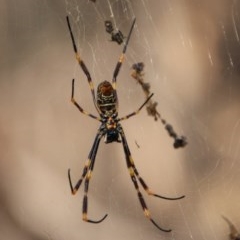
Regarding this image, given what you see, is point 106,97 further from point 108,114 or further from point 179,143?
point 179,143

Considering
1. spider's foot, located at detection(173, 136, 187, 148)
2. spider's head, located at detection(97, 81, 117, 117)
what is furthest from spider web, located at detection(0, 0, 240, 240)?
spider's head, located at detection(97, 81, 117, 117)

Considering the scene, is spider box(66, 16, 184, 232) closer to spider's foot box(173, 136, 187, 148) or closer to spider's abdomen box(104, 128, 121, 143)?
spider's abdomen box(104, 128, 121, 143)

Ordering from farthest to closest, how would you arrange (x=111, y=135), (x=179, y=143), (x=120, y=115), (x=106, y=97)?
(x=120, y=115)
(x=111, y=135)
(x=179, y=143)
(x=106, y=97)

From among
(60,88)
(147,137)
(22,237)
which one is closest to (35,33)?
(60,88)

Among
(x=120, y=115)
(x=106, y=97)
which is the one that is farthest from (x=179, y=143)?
(x=120, y=115)

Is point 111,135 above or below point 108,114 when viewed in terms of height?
below

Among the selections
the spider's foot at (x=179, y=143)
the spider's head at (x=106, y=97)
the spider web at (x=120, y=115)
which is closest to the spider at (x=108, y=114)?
the spider's head at (x=106, y=97)
